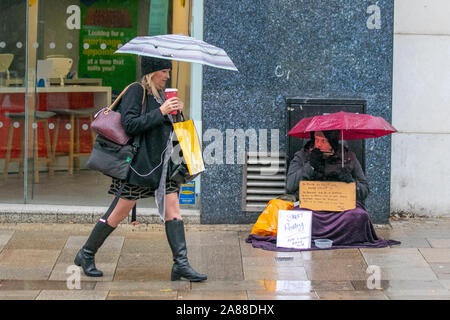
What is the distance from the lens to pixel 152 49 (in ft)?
19.9

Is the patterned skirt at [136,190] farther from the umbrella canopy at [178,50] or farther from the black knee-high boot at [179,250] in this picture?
the umbrella canopy at [178,50]

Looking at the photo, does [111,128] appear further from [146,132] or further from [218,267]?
[218,267]

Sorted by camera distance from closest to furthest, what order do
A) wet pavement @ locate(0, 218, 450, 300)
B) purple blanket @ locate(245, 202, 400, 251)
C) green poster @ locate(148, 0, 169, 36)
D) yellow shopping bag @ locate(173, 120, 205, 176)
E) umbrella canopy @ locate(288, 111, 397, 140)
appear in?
1. wet pavement @ locate(0, 218, 450, 300)
2. yellow shopping bag @ locate(173, 120, 205, 176)
3. umbrella canopy @ locate(288, 111, 397, 140)
4. purple blanket @ locate(245, 202, 400, 251)
5. green poster @ locate(148, 0, 169, 36)

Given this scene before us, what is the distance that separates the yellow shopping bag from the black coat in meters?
0.10

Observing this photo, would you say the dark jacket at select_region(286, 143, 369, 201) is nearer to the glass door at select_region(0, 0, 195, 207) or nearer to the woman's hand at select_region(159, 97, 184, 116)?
the glass door at select_region(0, 0, 195, 207)

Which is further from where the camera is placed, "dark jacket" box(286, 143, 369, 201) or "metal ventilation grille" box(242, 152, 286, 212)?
"metal ventilation grille" box(242, 152, 286, 212)

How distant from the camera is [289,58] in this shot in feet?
27.6

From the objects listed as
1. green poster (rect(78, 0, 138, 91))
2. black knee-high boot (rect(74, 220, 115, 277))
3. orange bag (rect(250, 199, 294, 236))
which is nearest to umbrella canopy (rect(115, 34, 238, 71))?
black knee-high boot (rect(74, 220, 115, 277))

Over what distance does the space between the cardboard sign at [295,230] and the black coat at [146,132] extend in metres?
1.63

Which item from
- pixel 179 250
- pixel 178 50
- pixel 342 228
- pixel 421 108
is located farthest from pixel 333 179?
pixel 178 50

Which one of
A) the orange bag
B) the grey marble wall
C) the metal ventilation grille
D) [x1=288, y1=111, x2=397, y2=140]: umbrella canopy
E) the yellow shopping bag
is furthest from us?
Result: the metal ventilation grille

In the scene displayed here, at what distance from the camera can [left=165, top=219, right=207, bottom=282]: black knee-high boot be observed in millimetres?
6395

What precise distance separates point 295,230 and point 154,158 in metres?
1.79
